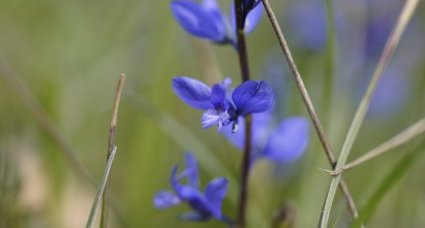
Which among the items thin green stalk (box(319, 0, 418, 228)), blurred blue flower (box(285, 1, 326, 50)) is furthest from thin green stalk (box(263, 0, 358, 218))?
blurred blue flower (box(285, 1, 326, 50))

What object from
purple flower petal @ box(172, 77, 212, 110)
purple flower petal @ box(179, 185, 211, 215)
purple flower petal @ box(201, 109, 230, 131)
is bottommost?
purple flower petal @ box(179, 185, 211, 215)

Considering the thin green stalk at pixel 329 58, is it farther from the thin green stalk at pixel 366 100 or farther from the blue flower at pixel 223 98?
the blue flower at pixel 223 98

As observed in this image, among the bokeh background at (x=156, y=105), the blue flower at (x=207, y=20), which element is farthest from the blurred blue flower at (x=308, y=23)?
the blue flower at (x=207, y=20)

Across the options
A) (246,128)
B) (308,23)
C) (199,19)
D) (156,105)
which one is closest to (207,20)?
(199,19)

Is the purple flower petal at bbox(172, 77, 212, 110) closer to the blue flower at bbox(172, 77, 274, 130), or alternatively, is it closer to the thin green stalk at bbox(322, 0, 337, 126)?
the blue flower at bbox(172, 77, 274, 130)

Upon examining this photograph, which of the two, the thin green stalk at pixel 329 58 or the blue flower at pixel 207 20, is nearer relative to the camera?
the blue flower at pixel 207 20

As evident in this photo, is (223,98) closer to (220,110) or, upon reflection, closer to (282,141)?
(220,110)
